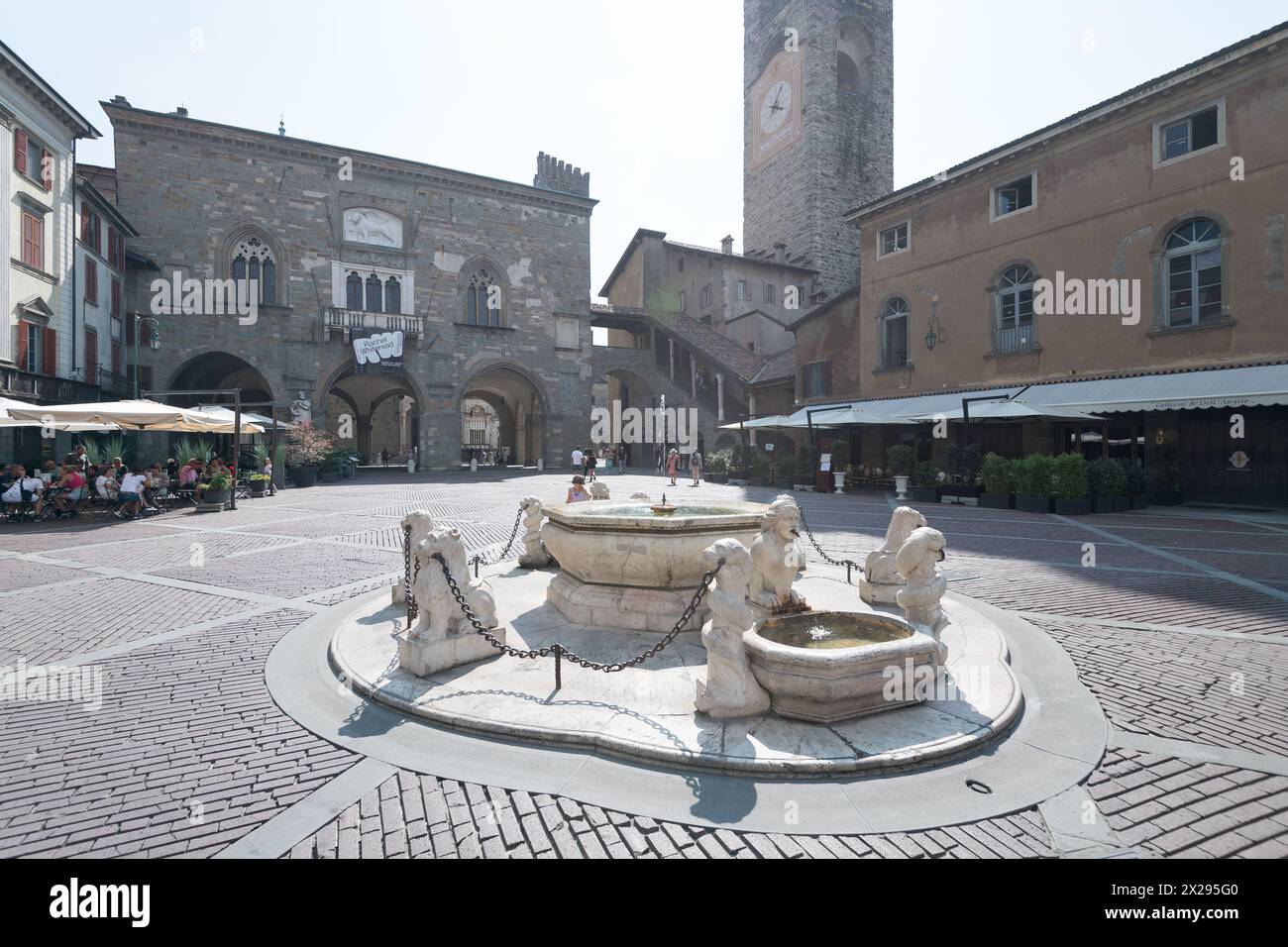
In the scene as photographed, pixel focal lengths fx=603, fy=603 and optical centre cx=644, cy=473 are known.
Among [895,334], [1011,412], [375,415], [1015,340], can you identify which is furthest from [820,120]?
[375,415]

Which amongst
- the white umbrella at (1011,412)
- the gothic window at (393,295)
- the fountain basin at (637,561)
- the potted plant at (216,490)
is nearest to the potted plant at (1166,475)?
the white umbrella at (1011,412)

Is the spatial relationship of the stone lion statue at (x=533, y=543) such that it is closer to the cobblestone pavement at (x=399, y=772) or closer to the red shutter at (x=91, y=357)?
the cobblestone pavement at (x=399, y=772)

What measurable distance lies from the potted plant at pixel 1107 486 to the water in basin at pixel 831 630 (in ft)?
43.7

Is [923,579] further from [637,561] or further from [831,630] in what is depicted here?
[637,561]

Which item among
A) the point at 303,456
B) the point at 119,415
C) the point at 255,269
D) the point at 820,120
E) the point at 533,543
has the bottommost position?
the point at 533,543

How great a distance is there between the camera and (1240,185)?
47.7 feet

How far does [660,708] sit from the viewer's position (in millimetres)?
3850

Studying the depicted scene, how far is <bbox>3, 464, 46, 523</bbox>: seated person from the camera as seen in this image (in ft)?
42.3

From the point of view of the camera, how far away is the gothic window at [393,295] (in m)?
30.0

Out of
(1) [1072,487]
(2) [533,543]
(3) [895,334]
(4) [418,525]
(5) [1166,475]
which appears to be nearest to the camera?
(4) [418,525]

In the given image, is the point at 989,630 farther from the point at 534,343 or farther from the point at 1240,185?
the point at 534,343

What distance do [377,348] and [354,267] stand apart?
405 centimetres

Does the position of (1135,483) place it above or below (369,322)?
below

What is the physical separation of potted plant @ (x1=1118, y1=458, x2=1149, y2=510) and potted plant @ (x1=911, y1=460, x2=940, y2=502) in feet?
13.8
